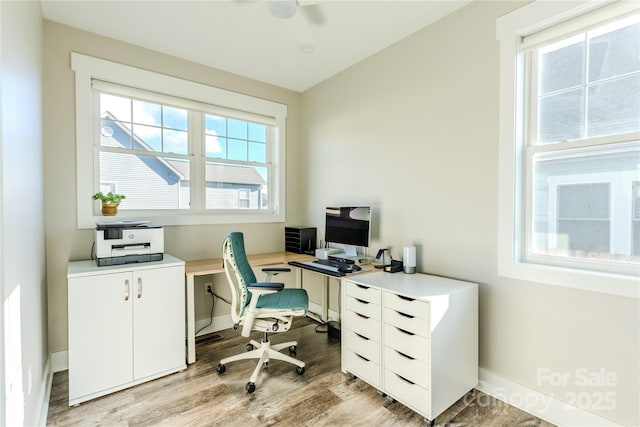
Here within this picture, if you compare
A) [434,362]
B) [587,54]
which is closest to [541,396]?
[434,362]

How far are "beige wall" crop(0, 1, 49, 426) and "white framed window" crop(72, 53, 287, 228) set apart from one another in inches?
16.9

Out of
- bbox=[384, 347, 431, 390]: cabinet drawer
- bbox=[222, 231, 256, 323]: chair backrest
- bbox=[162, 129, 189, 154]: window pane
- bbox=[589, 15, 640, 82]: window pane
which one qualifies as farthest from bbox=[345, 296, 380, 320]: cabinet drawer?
bbox=[162, 129, 189, 154]: window pane

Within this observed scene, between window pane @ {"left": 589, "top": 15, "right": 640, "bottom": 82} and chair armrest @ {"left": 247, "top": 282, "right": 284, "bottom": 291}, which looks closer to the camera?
window pane @ {"left": 589, "top": 15, "right": 640, "bottom": 82}

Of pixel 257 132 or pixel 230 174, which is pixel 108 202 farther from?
pixel 257 132

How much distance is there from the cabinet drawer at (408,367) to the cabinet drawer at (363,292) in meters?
0.32

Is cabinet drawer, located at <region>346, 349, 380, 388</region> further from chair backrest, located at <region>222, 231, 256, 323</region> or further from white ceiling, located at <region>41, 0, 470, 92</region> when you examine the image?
white ceiling, located at <region>41, 0, 470, 92</region>

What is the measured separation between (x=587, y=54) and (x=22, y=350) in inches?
130

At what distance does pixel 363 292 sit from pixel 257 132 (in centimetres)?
235

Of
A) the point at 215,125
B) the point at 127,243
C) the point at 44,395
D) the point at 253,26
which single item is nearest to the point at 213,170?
the point at 215,125

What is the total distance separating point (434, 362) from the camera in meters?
1.77

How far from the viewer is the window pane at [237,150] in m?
3.40

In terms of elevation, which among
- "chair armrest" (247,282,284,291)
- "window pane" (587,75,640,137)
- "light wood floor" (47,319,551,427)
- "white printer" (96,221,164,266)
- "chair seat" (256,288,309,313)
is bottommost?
"light wood floor" (47,319,551,427)

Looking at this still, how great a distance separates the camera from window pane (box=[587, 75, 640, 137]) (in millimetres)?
1615

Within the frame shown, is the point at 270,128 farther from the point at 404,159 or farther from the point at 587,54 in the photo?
the point at 587,54
